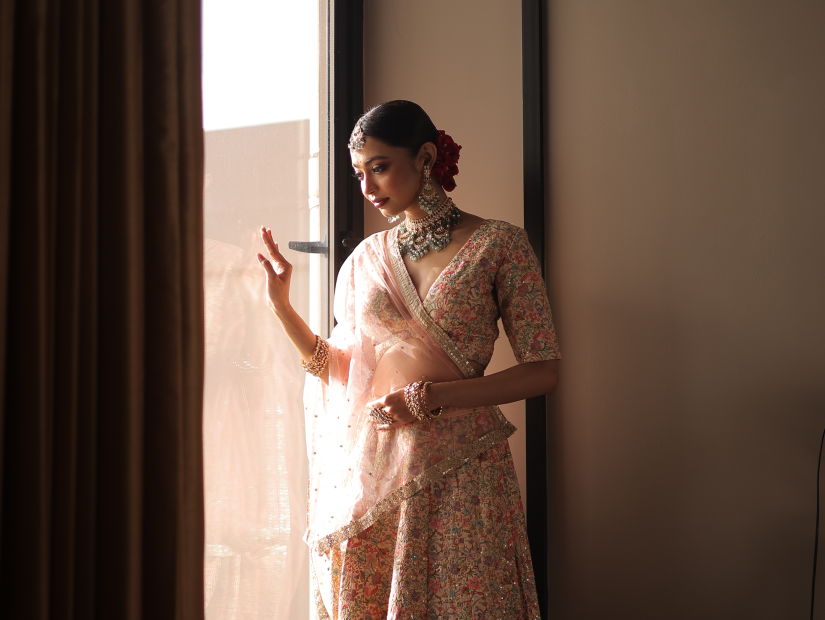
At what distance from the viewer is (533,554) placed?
212 centimetres

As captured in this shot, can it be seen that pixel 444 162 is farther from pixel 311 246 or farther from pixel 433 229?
pixel 311 246

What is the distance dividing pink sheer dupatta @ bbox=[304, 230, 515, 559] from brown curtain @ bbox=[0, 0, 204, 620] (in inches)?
14.8

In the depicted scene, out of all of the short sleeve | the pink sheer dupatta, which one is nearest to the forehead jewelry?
the pink sheer dupatta

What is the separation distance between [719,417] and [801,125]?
74 cm

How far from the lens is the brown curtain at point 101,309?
3.14 ft

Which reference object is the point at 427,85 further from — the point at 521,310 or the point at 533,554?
the point at 533,554

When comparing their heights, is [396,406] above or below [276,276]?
below

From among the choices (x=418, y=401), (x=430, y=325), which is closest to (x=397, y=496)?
(x=418, y=401)

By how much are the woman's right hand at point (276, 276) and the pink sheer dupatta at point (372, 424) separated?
0.14m

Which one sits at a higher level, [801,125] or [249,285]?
[801,125]

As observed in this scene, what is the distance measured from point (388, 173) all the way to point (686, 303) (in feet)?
2.91

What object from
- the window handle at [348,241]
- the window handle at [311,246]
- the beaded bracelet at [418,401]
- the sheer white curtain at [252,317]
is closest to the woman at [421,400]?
the beaded bracelet at [418,401]

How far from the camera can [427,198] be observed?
164cm

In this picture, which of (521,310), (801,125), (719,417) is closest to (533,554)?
(719,417)
